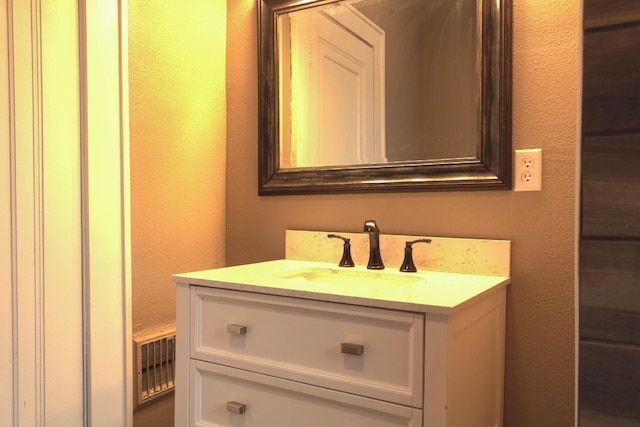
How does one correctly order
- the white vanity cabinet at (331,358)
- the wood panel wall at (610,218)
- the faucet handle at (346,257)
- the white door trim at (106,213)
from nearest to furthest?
the wood panel wall at (610,218) < the white vanity cabinet at (331,358) < the white door trim at (106,213) < the faucet handle at (346,257)

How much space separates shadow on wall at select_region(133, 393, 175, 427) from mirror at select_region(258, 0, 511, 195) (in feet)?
2.56

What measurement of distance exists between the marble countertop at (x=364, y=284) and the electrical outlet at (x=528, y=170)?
0.81ft

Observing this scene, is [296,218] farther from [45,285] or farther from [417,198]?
[45,285]

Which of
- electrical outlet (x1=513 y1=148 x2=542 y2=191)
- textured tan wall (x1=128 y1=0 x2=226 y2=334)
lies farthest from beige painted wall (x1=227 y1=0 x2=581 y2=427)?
textured tan wall (x1=128 y1=0 x2=226 y2=334)

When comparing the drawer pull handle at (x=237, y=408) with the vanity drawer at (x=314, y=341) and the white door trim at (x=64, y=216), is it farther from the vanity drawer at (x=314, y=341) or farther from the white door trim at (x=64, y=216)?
the white door trim at (x=64, y=216)

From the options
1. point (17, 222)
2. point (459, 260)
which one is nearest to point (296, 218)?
point (459, 260)

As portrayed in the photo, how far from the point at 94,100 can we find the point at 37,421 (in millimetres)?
864

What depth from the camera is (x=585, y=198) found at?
0.78 metres

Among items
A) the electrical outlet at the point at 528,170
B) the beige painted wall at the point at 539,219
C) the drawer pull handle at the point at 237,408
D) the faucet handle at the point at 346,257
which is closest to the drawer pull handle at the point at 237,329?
the drawer pull handle at the point at 237,408

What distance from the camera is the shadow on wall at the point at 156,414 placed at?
152 centimetres

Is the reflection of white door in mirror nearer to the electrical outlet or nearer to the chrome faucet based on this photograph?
the chrome faucet

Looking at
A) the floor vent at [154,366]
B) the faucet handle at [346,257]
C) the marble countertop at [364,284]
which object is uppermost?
the faucet handle at [346,257]

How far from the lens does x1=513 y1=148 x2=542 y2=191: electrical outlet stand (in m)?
1.26

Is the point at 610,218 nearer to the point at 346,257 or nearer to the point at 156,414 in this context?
the point at 346,257
